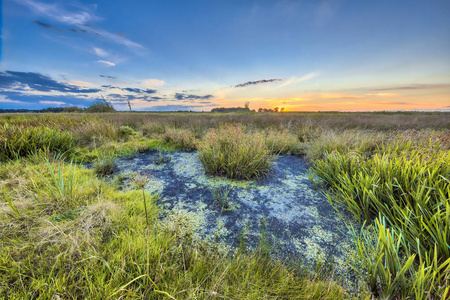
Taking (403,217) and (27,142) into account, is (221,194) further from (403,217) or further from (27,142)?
(27,142)

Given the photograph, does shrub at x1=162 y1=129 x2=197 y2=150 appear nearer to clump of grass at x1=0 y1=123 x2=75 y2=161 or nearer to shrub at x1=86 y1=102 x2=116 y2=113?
clump of grass at x1=0 y1=123 x2=75 y2=161

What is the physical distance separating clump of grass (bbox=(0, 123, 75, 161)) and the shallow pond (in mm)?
2048

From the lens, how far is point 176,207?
2.28 m

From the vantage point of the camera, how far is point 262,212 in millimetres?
2205

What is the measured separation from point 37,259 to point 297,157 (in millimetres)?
5172

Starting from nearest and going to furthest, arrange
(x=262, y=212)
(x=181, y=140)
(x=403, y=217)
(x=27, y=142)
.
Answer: (x=403, y=217), (x=262, y=212), (x=27, y=142), (x=181, y=140)

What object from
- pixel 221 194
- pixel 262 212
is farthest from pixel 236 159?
pixel 262 212

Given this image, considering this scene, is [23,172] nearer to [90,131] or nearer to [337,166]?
[90,131]

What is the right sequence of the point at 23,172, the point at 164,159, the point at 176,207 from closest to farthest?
the point at 176,207 → the point at 23,172 → the point at 164,159

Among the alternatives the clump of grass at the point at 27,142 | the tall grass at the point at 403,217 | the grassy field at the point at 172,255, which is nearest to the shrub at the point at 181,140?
the clump of grass at the point at 27,142

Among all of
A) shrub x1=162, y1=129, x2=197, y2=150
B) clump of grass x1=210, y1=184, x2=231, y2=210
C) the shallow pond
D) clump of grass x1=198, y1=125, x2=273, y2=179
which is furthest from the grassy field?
shrub x1=162, y1=129, x2=197, y2=150

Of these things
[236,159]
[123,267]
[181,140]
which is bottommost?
[123,267]

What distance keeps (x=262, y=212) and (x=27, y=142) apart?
16.5 feet

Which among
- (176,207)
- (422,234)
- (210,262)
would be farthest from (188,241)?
(422,234)
